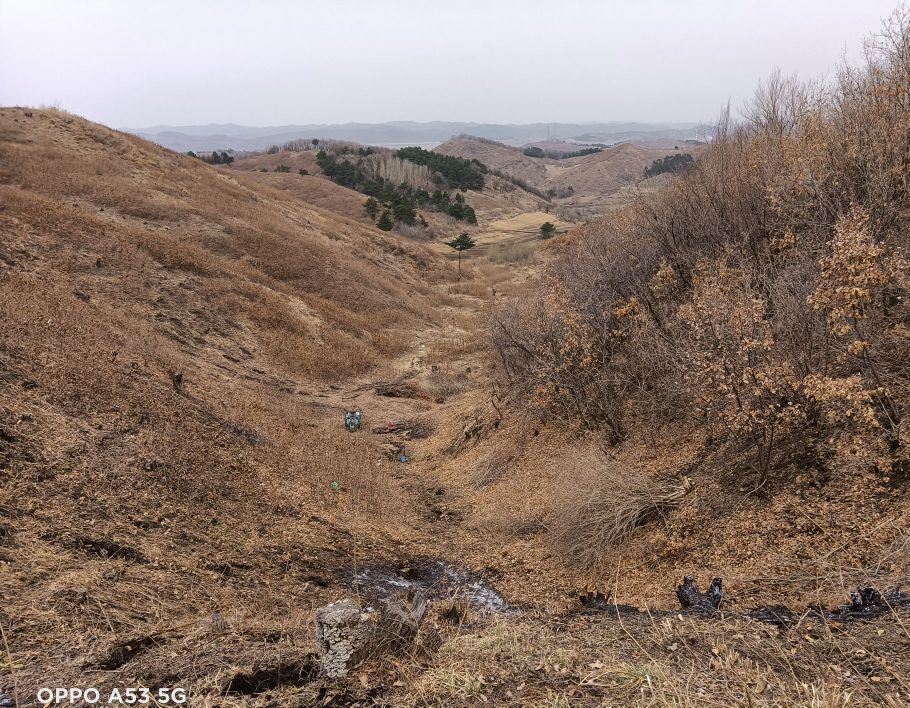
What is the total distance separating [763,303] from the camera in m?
6.15

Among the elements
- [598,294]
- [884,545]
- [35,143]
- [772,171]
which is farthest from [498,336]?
[35,143]

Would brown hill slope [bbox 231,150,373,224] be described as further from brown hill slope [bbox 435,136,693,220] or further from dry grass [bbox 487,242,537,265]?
brown hill slope [bbox 435,136,693,220]

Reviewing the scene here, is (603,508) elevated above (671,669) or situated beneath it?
situated beneath

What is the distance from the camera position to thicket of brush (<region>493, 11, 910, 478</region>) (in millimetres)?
5898

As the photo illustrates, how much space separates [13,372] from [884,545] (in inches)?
443

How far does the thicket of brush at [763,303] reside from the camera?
590cm

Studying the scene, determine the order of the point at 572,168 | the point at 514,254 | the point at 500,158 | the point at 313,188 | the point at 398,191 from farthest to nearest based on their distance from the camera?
1. the point at 500,158
2. the point at 572,168
3. the point at 398,191
4. the point at 313,188
5. the point at 514,254

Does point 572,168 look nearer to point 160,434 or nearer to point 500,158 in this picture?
point 500,158

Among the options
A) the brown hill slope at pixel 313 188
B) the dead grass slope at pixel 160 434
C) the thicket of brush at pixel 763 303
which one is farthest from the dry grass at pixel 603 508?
the brown hill slope at pixel 313 188

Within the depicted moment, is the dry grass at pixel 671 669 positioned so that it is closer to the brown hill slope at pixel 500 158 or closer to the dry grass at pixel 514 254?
the dry grass at pixel 514 254

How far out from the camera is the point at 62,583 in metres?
4.79

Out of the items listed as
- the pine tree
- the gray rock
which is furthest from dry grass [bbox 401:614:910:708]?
the pine tree

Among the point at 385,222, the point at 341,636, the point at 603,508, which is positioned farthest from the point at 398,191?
the point at 341,636

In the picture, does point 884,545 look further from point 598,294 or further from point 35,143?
point 35,143
